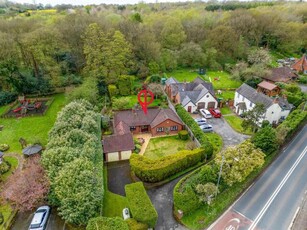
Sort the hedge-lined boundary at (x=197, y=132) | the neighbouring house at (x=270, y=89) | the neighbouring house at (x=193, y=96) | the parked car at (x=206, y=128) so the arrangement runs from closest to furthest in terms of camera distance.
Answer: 1. the hedge-lined boundary at (x=197, y=132)
2. the parked car at (x=206, y=128)
3. the neighbouring house at (x=193, y=96)
4. the neighbouring house at (x=270, y=89)

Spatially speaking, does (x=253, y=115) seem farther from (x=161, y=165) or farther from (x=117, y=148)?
(x=117, y=148)

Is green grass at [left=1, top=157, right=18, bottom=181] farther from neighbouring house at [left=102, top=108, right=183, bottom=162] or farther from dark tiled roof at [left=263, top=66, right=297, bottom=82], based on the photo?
dark tiled roof at [left=263, top=66, right=297, bottom=82]

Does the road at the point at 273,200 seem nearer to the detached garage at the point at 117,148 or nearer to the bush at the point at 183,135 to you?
the bush at the point at 183,135

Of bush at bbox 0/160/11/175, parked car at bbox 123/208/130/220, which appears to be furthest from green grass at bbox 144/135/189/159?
bush at bbox 0/160/11/175

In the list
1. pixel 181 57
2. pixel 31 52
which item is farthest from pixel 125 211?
pixel 181 57

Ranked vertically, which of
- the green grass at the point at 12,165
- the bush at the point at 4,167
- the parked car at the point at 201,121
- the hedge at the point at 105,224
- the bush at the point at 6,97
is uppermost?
the hedge at the point at 105,224

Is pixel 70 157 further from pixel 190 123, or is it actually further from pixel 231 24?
pixel 231 24

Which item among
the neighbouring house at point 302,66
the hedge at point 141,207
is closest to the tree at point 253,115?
the hedge at point 141,207
